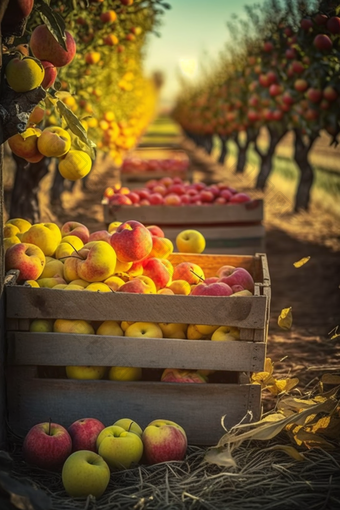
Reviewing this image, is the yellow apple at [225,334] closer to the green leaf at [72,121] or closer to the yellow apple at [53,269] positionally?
the yellow apple at [53,269]

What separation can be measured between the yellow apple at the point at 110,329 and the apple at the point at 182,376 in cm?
29

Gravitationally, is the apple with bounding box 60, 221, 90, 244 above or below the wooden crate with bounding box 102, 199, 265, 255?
above

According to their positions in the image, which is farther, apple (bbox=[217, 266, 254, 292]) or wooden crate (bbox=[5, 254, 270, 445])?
apple (bbox=[217, 266, 254, 292])

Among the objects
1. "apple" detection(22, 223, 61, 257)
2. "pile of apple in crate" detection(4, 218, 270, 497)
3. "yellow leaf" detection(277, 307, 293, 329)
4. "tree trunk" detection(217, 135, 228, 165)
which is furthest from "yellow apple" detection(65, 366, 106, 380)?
"tree trunk" detection(217, 135, 228, 165)

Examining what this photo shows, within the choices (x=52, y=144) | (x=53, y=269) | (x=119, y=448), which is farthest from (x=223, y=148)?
(x=119, y=448)

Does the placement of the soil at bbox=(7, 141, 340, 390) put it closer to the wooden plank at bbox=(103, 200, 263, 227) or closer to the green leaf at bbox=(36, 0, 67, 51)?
the wooden plank at bbox=(103, 200, 263, 227)

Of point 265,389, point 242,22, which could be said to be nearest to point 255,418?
point 265,389

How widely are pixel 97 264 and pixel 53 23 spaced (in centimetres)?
117

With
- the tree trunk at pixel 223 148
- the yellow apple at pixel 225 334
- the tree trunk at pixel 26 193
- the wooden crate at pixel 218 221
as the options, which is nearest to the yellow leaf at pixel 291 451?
the yellow apple at pixel 225 334

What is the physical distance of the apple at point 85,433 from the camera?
2781mm

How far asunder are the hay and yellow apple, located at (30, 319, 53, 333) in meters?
0.58

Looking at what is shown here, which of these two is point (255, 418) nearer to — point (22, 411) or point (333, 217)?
point (22, 411)

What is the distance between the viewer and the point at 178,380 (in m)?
3.09

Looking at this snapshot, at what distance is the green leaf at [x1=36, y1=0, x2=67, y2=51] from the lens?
298 cm
